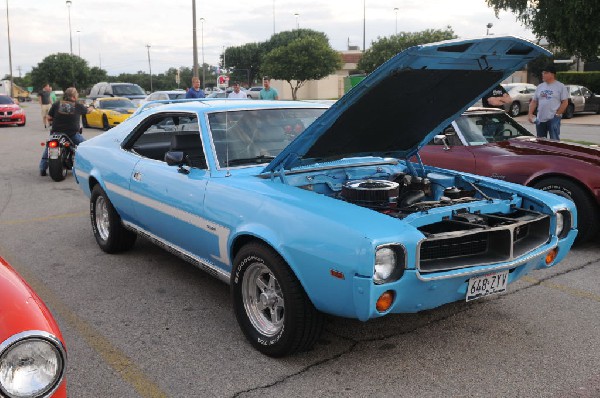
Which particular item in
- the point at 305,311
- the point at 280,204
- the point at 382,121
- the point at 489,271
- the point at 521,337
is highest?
the point at 382,121

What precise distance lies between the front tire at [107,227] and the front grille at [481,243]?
3.11m

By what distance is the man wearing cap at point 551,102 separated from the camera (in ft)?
30.7

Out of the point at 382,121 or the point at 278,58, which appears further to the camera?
the point at 278,58

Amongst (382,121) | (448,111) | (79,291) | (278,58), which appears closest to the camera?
(382,121)

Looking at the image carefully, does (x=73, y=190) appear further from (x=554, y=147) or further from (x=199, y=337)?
Result: (x=554, y=147)

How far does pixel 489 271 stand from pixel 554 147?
11.6 feet

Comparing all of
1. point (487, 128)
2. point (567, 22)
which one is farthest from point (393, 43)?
point (487, 128)

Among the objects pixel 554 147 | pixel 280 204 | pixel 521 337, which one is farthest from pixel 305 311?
pixel 554 147

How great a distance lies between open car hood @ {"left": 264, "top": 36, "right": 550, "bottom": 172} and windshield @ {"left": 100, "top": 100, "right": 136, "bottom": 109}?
716 inches

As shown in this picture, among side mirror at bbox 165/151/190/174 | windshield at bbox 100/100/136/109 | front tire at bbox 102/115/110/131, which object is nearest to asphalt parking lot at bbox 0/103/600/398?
side mirror at bbox 165/151/190/174

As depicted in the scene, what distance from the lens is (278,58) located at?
49.7 m

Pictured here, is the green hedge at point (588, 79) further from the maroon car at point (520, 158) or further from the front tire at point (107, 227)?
the front tire at point (107, 227)

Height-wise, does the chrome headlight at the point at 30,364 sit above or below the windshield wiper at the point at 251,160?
below

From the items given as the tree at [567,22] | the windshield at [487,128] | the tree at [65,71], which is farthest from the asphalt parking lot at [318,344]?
the tree at [65,71]
